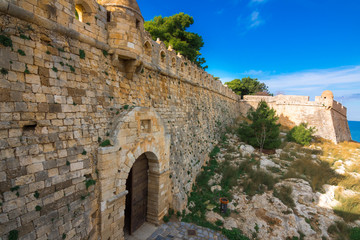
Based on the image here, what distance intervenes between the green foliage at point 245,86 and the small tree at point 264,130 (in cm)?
2336

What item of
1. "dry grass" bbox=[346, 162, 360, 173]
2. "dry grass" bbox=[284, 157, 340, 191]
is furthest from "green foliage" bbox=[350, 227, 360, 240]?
"dry grass" bbox=[346, 162, 360, 173]

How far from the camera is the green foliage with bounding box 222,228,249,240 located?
600cm

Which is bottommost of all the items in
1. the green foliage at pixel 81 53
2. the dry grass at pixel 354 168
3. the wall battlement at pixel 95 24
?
the dry grass at pixel 354 168

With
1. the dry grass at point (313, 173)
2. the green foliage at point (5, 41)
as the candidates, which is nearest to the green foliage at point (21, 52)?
the green foliage at point (5, 41)

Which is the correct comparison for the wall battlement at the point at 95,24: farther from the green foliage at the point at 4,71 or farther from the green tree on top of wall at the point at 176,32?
the green tree on top of wall at the point at 176,32

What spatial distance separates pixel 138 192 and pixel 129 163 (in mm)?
1752

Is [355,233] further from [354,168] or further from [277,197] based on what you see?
[354,168]

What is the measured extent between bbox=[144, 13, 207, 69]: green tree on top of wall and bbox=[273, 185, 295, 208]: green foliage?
16254 mm

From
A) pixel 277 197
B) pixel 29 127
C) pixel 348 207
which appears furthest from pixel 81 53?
pixel 348 207

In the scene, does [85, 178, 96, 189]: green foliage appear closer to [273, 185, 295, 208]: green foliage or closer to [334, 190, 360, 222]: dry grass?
[273, 185, 295, 208]: green foliage

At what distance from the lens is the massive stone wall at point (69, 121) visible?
2.82 metres

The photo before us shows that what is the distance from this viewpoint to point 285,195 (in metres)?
8.34

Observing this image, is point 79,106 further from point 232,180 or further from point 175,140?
point 232,180

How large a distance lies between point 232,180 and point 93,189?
7.85m
